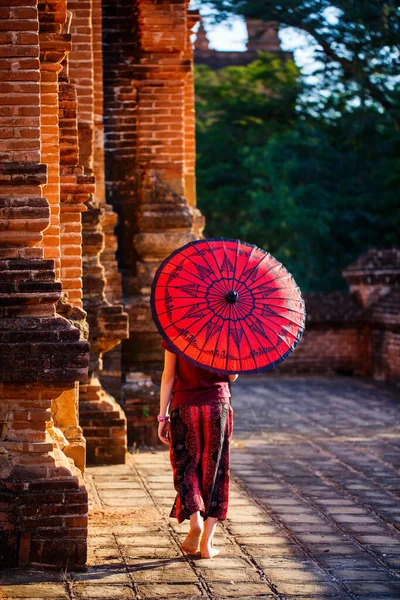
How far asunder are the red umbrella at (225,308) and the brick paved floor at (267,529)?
3.64 feet

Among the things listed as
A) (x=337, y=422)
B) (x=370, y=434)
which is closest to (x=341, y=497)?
(x=370, y=434)

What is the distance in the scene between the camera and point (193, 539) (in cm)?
643

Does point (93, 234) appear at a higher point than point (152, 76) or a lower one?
lower

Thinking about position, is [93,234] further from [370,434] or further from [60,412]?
[370,434]

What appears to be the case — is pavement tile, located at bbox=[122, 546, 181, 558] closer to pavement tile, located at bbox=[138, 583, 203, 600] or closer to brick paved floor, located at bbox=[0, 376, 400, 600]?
brick paved floor, located at bbox=[0, 376, 400, 600]

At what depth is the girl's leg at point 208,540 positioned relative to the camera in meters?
6.32

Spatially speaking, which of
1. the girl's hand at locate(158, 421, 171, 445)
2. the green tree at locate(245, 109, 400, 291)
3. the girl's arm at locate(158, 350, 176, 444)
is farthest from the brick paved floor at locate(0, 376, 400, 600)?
the green tree at locate(245, 109, 400, 291)

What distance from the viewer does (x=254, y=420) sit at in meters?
13.5

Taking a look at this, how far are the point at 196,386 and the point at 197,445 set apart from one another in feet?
1.07

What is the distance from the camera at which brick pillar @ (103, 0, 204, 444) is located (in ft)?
37.5

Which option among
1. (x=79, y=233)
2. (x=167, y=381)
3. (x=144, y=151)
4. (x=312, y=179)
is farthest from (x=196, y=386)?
(x=312, y=179)

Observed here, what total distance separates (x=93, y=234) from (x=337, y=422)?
15.5 feet

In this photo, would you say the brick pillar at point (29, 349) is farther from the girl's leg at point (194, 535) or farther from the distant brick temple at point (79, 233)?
the girl's leg at point (194, 535)

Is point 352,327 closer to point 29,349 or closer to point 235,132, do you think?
point 235,132
